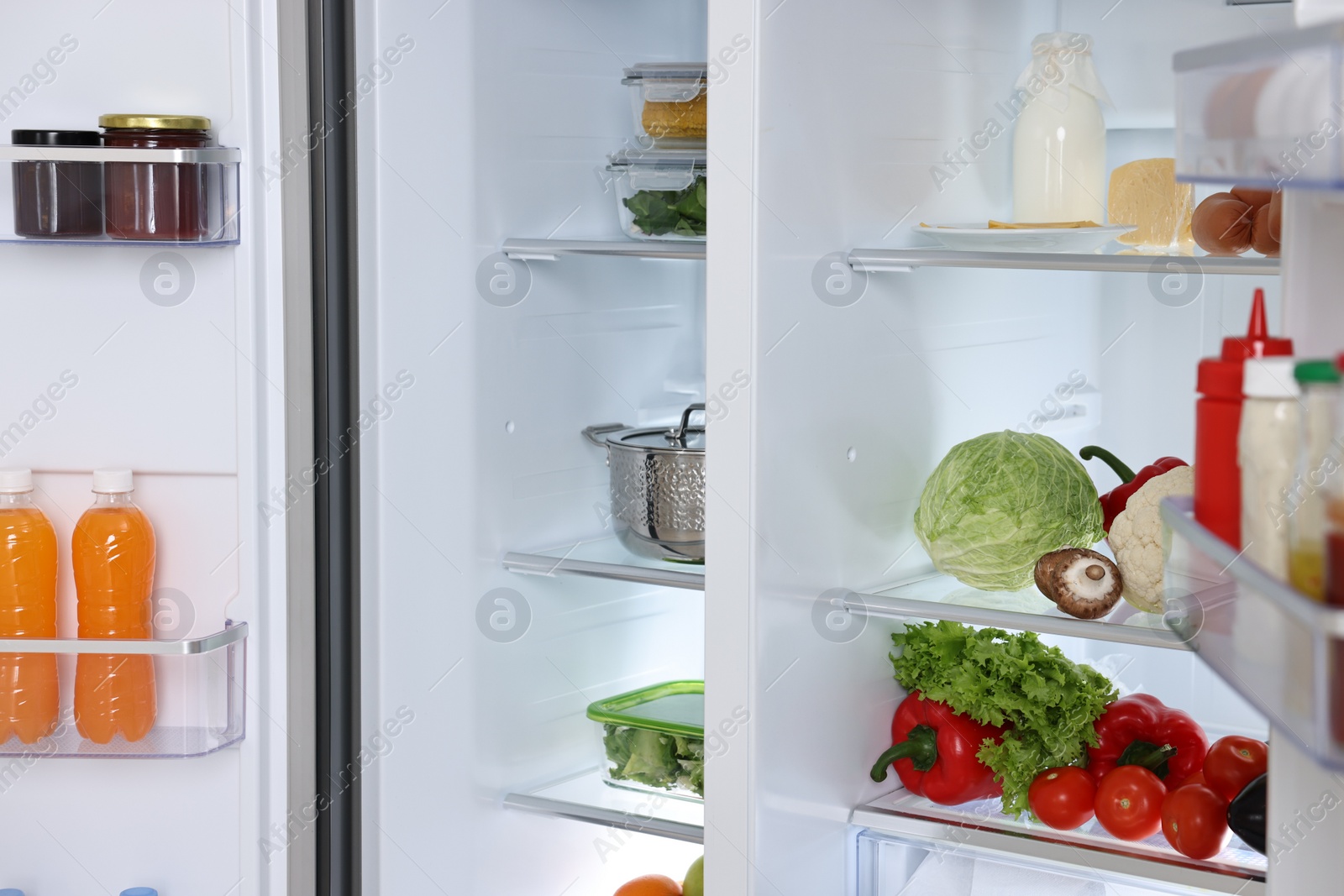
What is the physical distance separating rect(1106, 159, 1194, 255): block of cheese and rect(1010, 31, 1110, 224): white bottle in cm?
10

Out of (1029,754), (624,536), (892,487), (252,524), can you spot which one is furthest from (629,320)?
(1029,754)

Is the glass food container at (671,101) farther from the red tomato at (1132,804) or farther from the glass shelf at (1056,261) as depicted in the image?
the red tomato at (1132,804)

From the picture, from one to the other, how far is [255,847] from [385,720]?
0.22 meters

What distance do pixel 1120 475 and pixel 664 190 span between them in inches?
27.1

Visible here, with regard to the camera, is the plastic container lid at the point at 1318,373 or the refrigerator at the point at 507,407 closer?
the plastic container lid at the point at 1318,373

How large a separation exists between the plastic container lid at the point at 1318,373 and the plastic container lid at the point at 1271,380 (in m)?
0.04

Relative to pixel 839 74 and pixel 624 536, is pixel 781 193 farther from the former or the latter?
pixel 624 536

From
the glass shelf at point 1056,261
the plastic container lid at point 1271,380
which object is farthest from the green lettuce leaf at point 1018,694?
the plastic container lid at point 1271,380

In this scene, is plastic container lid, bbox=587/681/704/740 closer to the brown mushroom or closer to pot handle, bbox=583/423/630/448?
pot handle, bbox=583/423/630/448

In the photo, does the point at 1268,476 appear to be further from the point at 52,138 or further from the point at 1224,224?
the point at 52,138

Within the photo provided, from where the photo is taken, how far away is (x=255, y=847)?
4.81 feet

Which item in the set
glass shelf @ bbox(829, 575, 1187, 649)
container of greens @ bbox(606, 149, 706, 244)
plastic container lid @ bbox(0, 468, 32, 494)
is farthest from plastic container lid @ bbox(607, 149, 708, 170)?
plastic container lid @ bbox(0, 468, 32, 494)

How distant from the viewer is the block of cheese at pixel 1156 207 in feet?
4.81

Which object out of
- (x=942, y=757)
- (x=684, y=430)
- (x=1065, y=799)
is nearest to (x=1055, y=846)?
(x=1065, y=799)
